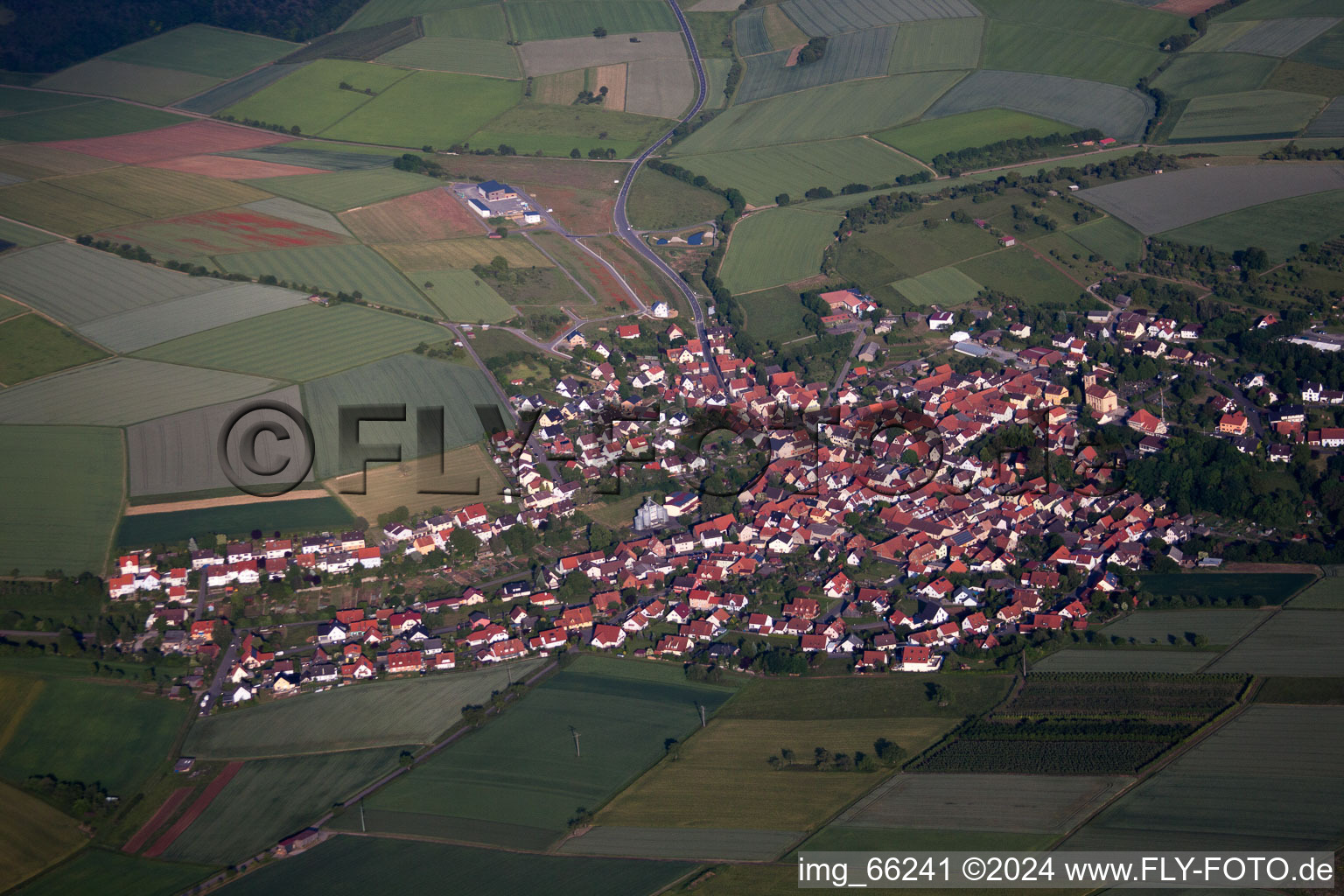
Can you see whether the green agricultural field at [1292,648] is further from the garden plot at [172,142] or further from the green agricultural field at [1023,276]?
the garden plot at [172,142]

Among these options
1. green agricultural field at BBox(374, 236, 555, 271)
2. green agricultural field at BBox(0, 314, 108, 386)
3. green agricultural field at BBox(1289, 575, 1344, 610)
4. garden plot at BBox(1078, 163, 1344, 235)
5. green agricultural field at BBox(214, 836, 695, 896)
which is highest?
garden plot at BBox(1078, 163, 1344, 235)

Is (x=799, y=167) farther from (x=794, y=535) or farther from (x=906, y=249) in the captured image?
(x=794, y=535)

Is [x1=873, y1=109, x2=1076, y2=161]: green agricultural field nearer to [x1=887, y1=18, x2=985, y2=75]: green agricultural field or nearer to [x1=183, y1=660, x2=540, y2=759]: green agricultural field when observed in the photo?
[x1=887, y1=18, x2=985, y2=75]: green agricultural field

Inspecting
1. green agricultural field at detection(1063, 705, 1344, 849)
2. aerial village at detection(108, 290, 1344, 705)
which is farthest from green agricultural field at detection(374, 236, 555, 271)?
green agricultural field at detection(1063, 705, 1344, 849)

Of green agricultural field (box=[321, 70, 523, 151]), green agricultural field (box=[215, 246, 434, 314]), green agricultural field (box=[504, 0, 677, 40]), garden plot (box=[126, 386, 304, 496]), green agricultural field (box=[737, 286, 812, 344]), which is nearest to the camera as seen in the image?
garden plot (box=[126, 386, 304, 496])

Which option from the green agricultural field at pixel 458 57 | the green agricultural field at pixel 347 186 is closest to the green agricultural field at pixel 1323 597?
the green agricultural field at pixel 347 186

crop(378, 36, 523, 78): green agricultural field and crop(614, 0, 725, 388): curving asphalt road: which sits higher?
crop(378, 36, 523, 78): green agricultural field

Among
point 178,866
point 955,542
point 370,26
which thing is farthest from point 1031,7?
point 178,866
